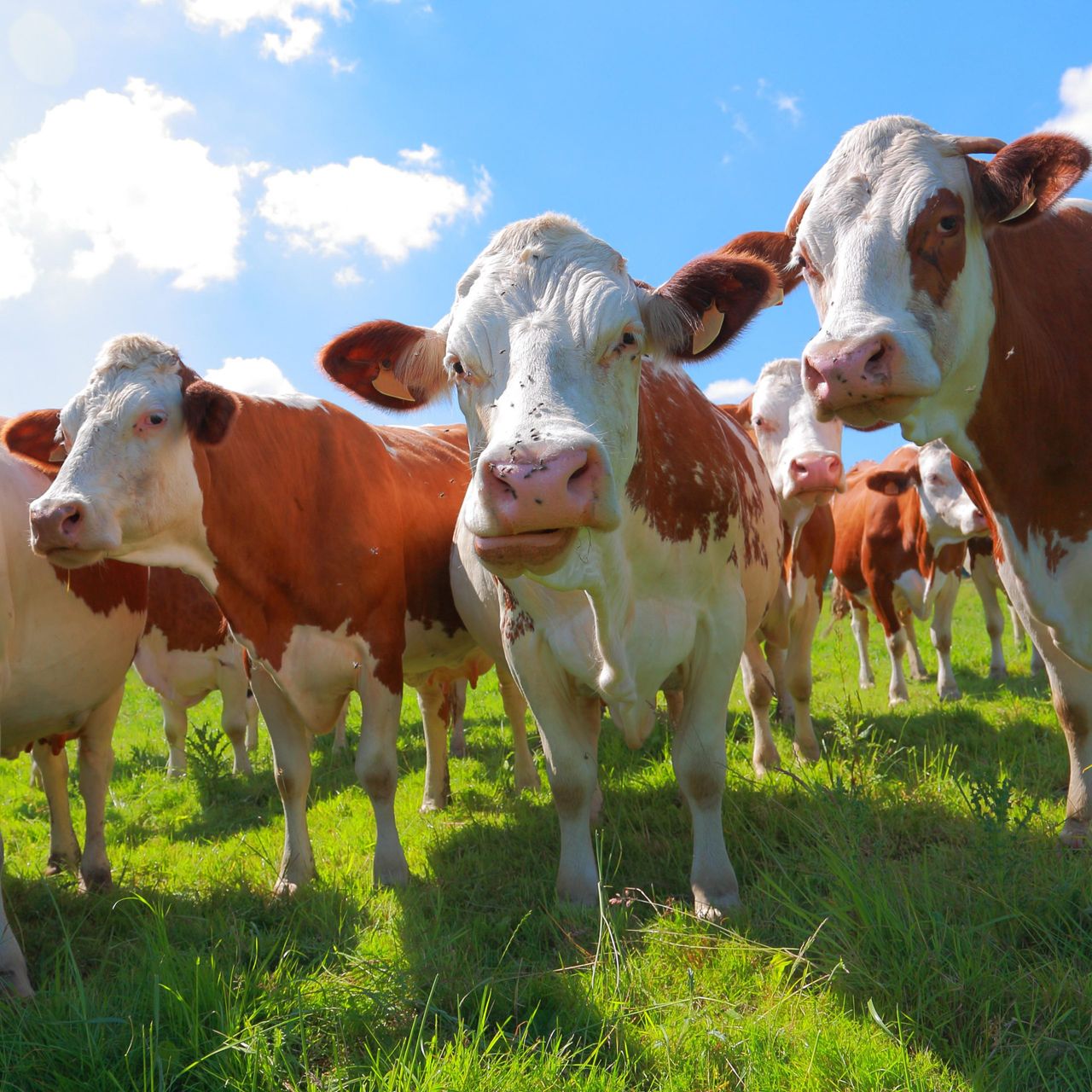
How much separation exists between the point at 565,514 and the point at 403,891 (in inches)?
89.6

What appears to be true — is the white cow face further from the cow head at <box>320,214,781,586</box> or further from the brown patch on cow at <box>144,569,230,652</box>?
the brown patch on cow at <box>144,569,230,652</box>

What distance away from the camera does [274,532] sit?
184 inches

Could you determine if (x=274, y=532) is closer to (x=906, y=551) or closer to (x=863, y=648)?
(x=906, y=551)

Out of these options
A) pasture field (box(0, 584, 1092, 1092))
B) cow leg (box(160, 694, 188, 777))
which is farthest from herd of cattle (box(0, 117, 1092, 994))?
cow leg (box(160, 694, 188, 777))

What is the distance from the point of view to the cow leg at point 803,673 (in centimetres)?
637

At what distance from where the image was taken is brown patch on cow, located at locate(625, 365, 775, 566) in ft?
12.8

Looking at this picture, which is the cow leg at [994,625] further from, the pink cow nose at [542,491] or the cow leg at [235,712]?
the pink cow nose at [542,491]

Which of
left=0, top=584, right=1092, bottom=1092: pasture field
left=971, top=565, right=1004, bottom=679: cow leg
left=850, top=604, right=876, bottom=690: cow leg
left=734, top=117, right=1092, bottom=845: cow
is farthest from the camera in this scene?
left=850, top=604, right=876, bottom=690: cow leg

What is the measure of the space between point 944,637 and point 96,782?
7535mm

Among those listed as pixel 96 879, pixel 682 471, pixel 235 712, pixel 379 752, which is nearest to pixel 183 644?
pixel 235 712

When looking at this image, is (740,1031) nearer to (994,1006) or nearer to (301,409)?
(994,1006)

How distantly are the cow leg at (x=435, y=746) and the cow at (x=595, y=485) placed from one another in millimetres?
2090

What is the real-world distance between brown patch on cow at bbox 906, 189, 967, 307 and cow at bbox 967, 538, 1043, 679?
278 inches

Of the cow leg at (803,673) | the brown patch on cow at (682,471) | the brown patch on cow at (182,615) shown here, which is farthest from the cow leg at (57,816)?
the cow leg at (803,673)
